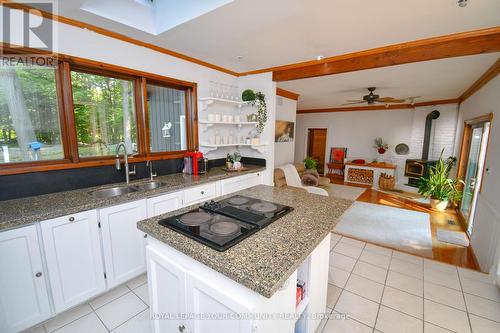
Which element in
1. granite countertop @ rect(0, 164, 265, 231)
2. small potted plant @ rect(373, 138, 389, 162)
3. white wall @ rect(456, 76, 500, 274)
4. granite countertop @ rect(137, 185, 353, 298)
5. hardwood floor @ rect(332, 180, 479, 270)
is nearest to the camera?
granite countertop @ rect(137, 185, 353, 298)

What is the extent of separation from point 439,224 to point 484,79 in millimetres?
2523

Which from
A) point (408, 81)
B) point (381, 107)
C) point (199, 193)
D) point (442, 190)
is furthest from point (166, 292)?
point (381, 107)

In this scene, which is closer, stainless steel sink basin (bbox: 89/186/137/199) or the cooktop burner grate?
the cooktop burner grate

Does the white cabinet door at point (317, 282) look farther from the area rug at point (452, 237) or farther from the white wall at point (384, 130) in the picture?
the white wall at point (384, 130)

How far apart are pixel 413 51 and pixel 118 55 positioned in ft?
10.4

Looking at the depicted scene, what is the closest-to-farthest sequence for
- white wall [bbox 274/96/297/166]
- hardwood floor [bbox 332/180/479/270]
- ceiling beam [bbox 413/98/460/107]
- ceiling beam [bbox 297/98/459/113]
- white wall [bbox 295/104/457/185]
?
hardwood floor [bbox 332/180/479/270] < white wall [bbox 274/96/297/166] < ceiling beam [bbox 413/98/460/107] < ceiling beam [bbox 297/98/459/113] < white wall [bbox 295/104/457/185]

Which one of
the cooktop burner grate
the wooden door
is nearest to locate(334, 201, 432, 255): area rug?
the cooktop burner grate

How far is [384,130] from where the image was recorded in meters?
6.92

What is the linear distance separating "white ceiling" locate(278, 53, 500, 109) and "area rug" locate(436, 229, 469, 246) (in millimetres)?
2581

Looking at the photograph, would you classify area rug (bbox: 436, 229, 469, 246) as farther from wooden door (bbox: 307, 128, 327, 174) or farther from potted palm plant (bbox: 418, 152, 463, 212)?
wooden door (bbox: 307, 128, 327, 174)

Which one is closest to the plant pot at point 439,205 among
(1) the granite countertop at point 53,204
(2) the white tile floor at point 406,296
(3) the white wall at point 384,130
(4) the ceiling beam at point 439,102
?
(3) the white wall at point 384,130

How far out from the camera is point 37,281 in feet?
5.05

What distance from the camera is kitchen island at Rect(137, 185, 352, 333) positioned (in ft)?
2.82

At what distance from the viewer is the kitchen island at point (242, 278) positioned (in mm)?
859
